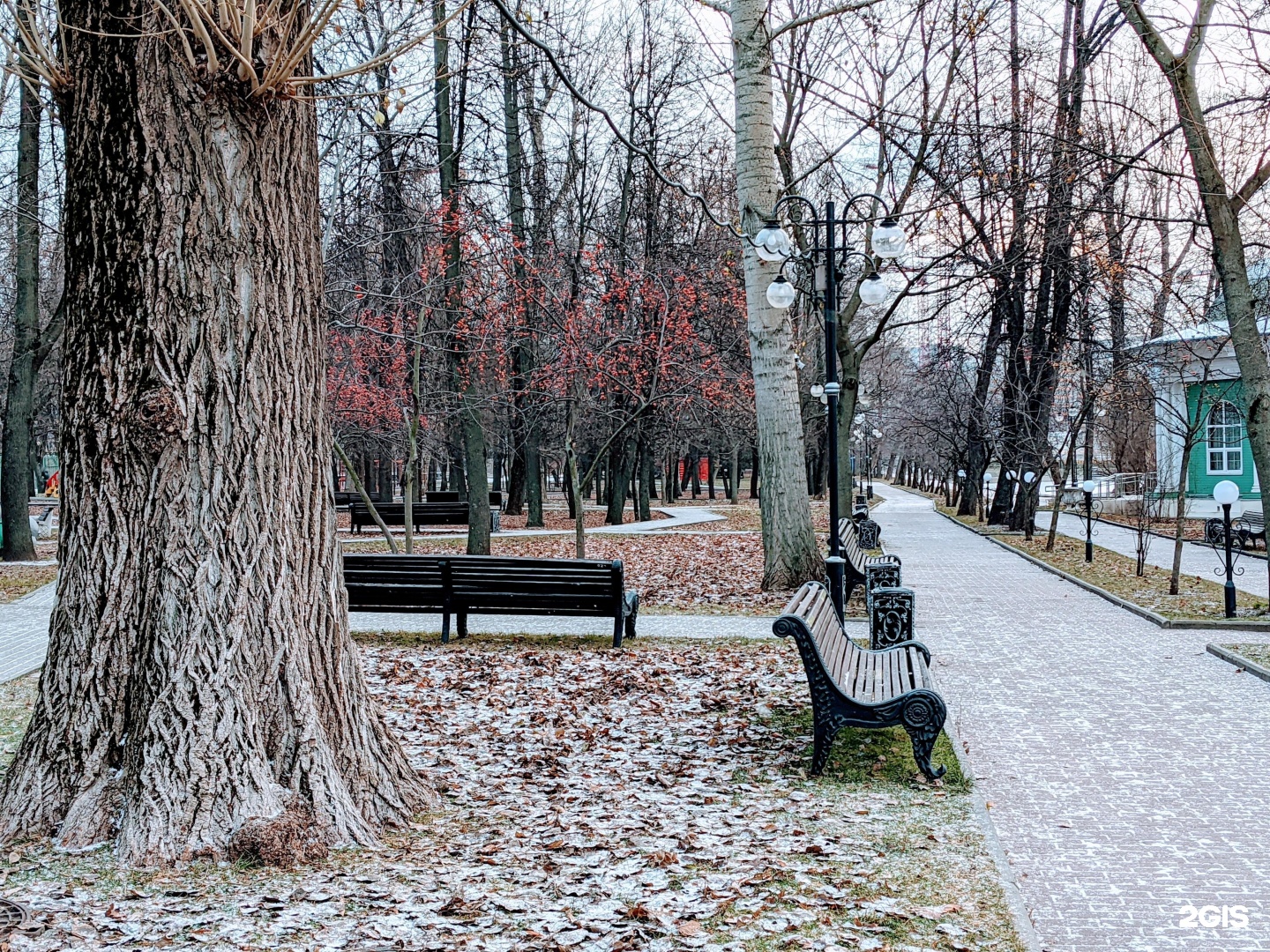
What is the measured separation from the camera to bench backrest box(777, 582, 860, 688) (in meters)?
6.18

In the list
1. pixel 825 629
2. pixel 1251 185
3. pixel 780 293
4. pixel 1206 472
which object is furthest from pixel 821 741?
pixel 1206 472

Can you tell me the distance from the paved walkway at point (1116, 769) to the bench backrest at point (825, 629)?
0.91m

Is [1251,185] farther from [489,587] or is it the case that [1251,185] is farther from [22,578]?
[22,578]

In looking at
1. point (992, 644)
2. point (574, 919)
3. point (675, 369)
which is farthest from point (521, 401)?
point (574, 919)

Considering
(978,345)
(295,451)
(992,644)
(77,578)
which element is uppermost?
(978,345)

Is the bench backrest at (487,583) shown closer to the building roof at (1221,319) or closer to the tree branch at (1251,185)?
the tree branch at (1251,185)

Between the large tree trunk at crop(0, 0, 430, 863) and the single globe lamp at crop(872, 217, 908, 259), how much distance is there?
236 inches

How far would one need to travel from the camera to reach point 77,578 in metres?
4.73

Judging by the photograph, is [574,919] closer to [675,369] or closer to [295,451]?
[295,451]

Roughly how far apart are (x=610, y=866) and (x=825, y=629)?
274 cm

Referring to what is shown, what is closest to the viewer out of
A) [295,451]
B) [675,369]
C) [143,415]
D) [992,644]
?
[143,415]

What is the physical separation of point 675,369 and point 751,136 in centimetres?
1168

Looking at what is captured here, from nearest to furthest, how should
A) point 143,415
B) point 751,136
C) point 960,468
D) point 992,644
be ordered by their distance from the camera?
point 143,415
point 992,644
point 751,136
point 960,468

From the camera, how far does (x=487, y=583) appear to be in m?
10.4
